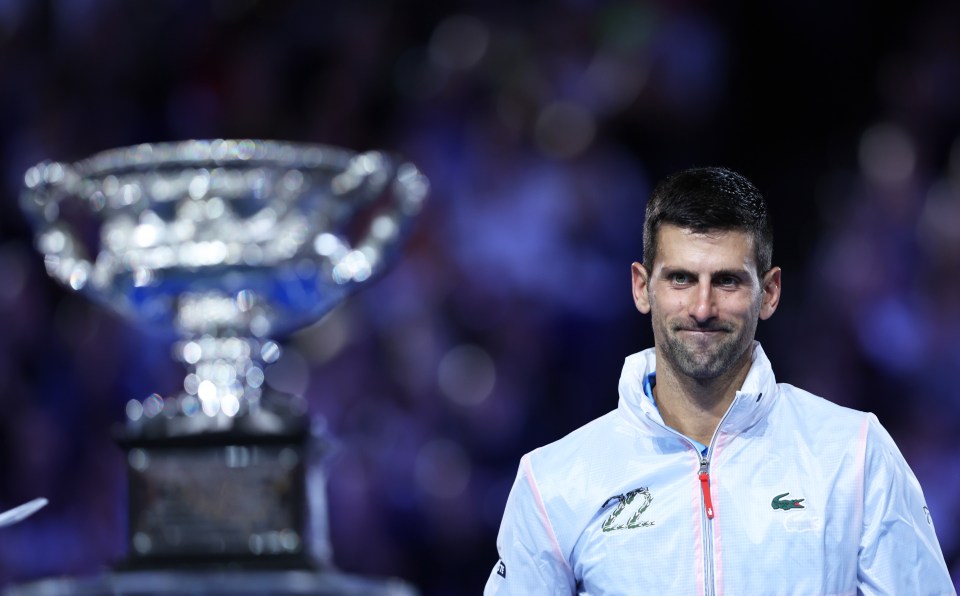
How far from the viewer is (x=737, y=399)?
1.62m

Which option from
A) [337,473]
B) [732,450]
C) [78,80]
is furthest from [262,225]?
[78,80]

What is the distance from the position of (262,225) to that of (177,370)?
6.06ft

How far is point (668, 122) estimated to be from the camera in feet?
17.3

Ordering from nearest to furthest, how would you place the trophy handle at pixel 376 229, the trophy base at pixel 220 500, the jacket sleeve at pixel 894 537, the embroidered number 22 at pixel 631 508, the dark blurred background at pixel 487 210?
the jacket sleeve at pixel 894 537 < the embroidered number 22 at pixel 631 508 < the trophy base at pixel 220 500 < the trophy handle at pixel 376 229 < the dark blurred background at pixel 487 210

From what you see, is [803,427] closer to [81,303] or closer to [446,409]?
[446,409]

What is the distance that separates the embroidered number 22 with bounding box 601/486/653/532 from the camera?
1647 mm

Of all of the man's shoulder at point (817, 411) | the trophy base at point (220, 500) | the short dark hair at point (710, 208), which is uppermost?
the short dark hair at point (710, 208)

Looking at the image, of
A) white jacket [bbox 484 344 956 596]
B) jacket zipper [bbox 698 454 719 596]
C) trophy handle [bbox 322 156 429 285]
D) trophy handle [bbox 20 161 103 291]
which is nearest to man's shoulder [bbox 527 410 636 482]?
white jacket [bbox 484 344 956 596]

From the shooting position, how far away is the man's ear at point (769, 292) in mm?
1643

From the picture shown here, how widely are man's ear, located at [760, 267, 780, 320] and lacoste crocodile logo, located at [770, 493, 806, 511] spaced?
7.4 inches

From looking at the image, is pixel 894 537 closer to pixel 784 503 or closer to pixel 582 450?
pixel 784 503

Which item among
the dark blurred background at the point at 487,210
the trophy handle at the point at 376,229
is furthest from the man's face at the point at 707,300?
the dark blurred background at the point at 487,210

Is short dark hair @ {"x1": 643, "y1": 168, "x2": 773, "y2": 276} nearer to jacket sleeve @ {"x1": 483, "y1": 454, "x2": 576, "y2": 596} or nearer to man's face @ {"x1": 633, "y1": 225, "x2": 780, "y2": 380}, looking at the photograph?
man's face @ {"x1": 633, "y1": 225, "x2": 780, "y2": 380}

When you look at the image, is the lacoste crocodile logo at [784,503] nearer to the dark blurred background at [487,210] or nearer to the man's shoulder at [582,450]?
the man's shoulder at [582,450]
